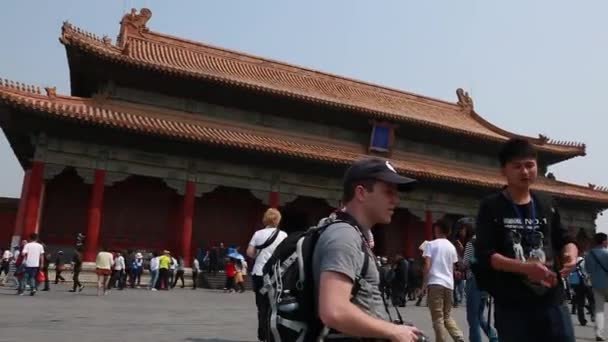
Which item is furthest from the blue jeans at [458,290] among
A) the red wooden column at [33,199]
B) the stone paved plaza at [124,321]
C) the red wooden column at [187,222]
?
the red wooden column at [33,199]

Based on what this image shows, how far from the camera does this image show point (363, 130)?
24.5 metres

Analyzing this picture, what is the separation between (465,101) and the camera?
101ft

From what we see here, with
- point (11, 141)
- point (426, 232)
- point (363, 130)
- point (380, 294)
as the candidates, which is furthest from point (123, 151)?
point (380, 294)

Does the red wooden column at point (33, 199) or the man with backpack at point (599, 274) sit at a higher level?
the red wooden column at point (33, 199)

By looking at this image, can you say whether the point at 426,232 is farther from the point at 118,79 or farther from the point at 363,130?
the point at 118,79

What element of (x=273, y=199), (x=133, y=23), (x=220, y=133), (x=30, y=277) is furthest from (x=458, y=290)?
(x=133, y=23)

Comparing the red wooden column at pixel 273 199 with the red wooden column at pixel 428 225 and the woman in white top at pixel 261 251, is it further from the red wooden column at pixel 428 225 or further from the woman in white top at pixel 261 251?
the woman in white top at pixel 261 251

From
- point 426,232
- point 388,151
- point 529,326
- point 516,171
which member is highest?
point 388,151

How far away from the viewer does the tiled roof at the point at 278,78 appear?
19.8 meters

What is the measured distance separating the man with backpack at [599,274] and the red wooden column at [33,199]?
15.2m

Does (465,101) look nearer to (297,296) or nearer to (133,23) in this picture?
(133,23)

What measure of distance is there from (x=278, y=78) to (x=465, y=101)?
11.3 meters

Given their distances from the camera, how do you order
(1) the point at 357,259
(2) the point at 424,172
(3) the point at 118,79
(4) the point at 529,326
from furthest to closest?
(2) the point at 424,172 < (3) the point at 118,79 < (4) the point at 529,326 < (1) the point at 357,259

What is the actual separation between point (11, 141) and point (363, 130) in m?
13.6
